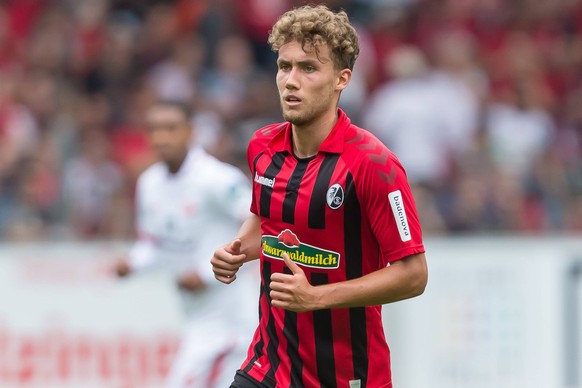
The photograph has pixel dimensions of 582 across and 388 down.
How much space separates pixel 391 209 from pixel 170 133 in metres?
3.52

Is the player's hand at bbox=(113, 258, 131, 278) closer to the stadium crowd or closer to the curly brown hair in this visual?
the curly brown hair

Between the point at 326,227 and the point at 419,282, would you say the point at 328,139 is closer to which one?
the point at 326,227

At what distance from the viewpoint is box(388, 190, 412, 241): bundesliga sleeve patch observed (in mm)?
4812

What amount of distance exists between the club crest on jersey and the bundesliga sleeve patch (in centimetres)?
22

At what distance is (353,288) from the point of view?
474cm

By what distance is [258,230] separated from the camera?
5.43 m

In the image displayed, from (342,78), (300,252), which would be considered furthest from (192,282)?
(342,78)

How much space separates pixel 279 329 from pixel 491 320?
16.7 ft

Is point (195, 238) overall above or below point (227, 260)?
above

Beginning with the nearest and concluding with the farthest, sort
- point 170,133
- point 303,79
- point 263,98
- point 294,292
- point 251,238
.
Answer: point 294,292, point 303,79, point 251,238, point 170,133, point 263,98

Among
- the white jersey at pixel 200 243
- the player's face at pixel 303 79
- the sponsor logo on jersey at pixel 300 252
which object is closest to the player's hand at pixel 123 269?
the white jersey at pixel 200 243

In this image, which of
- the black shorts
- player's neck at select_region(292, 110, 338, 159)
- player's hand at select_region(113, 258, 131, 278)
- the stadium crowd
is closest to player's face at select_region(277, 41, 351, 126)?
player's neck at select_region(292, 110, 338, 159)

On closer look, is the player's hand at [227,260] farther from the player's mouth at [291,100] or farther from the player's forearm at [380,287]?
the player's mouth at [291,100]

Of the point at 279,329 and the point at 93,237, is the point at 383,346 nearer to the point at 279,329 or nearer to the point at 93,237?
the point at 279,329
